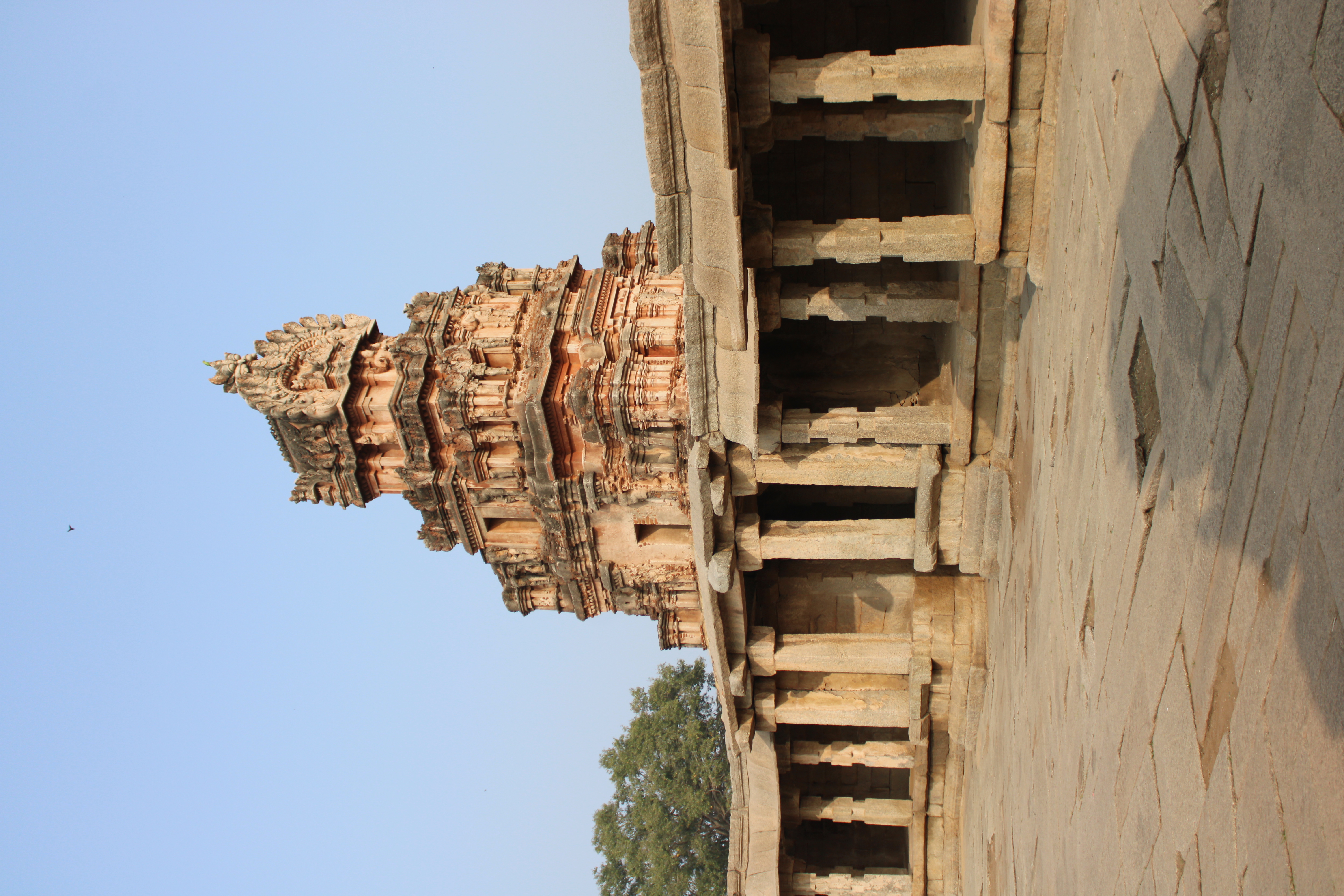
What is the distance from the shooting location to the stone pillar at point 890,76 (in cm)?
731

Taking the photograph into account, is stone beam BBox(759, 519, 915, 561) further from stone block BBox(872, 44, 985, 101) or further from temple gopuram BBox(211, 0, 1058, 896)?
stone block BBox(872, 44, 985, 101)

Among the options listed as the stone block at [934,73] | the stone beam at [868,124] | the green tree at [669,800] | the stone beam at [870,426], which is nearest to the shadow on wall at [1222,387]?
the stone block at [934,73]

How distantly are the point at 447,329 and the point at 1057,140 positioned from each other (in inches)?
317

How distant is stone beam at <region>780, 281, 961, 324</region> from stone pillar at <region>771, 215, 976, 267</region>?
0.55 m

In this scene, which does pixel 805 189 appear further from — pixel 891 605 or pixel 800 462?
pixel 891 605

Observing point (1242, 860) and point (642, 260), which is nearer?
point (1242, 860)

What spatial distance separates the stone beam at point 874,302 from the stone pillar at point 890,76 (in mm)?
1895

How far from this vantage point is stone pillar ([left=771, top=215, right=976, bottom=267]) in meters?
8.06

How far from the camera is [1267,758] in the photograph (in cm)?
397

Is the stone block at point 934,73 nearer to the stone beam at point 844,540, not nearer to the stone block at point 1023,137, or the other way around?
the stone block at point 1023,137

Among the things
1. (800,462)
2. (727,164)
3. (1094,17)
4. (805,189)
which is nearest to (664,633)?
(800,462)

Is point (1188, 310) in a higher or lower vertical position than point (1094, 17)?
lower

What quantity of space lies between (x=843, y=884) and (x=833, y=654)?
510 cm

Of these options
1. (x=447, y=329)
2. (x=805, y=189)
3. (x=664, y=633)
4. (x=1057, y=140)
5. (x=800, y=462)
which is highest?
(x=1057, y=140)
